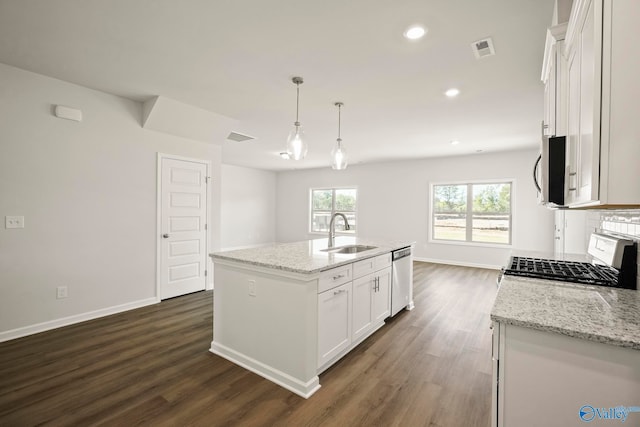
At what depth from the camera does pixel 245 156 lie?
712 cm

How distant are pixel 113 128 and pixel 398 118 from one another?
3.71 meters

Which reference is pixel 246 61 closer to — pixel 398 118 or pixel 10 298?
pixel 398 118

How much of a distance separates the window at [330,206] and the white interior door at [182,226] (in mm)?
4757

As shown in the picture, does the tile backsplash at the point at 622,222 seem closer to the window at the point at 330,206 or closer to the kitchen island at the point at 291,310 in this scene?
the kitchen island at the point at 291,310

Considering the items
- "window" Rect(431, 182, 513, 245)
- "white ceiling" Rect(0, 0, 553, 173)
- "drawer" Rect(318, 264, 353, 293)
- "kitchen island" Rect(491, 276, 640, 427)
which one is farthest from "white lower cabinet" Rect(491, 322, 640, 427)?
"window" Rect(431, 182, 513, 245)

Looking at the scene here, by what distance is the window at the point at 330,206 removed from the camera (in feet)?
28.0

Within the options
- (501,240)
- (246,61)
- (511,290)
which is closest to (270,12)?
(246,61)

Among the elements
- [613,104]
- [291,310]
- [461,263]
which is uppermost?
[613,104]

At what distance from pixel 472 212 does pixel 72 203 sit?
7.17m

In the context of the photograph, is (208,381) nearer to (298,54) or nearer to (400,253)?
(400,253)

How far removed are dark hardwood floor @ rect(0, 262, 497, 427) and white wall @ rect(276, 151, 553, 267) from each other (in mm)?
3804

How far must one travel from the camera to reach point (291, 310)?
6.83 feet

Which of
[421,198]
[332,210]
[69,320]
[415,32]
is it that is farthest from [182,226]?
[421,198]

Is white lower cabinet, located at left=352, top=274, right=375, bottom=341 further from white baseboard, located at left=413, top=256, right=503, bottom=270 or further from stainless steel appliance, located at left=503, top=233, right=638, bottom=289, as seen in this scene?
white baseboard, located at left=413, top=256, right=503, bottom=270
